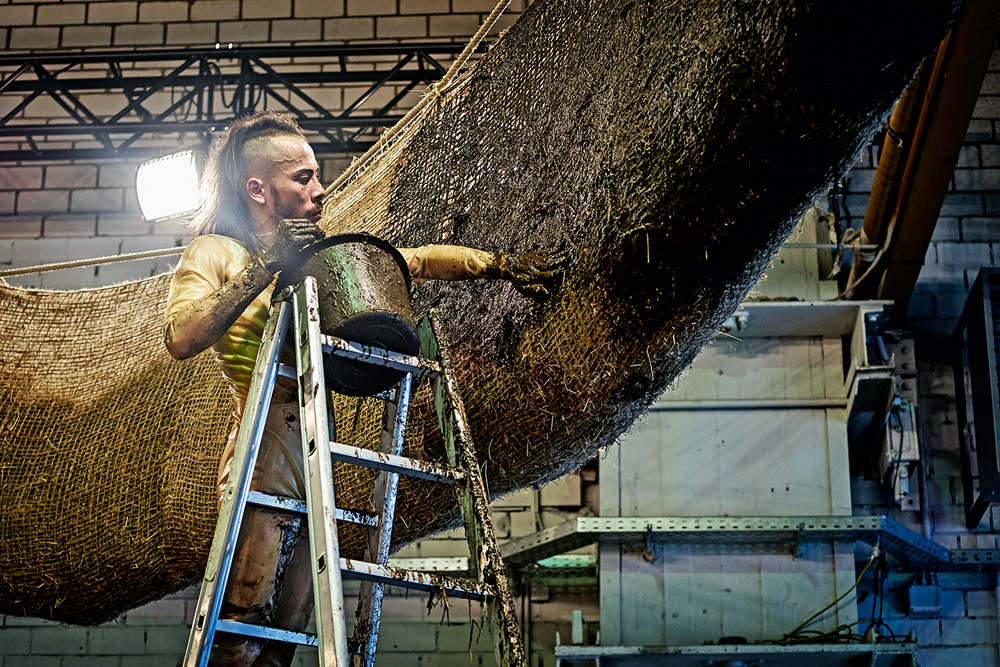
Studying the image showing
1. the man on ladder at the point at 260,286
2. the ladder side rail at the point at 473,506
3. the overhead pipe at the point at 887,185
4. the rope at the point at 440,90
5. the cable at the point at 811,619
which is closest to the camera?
the ladder side rail at the point at 473,506

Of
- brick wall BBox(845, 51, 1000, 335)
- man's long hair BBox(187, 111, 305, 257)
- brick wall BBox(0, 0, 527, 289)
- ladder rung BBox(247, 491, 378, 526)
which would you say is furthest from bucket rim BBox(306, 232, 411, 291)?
brick wall BBox(0, 0, 527, 289)

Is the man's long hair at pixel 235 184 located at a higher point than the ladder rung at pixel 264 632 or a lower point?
higher

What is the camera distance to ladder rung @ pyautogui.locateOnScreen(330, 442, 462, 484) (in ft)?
6.47

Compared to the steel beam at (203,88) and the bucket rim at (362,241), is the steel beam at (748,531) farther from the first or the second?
the bucket rim at (362,241)

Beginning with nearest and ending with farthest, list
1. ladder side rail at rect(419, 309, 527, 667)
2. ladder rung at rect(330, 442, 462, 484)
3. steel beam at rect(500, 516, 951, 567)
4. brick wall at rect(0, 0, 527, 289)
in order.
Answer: ladder side rail at rect(419, 309, 527, 667), ladder rung at rect(330, 442, 462, 484), steel beam at rect(500, 516, 951, 567), brick wall at rect(0, 0, 527, 289)

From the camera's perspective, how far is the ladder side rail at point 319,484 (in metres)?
1.72

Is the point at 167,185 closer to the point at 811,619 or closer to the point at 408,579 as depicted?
the point at 811,619

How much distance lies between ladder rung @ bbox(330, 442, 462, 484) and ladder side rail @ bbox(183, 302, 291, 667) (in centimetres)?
Result: 20

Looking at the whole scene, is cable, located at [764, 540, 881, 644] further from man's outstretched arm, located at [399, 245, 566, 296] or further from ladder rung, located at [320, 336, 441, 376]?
ladder rung, located at [320, 336, 441, 376]

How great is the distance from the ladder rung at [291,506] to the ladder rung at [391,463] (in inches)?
8.6

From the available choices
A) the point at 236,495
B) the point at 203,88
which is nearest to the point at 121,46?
the point at 203,88

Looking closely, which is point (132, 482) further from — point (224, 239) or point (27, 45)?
point (27, 45)

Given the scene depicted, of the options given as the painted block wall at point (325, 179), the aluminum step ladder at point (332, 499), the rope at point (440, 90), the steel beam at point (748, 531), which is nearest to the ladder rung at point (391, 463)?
the aluminum step ladder at point (332, 499)

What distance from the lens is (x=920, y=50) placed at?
1.96 metres
